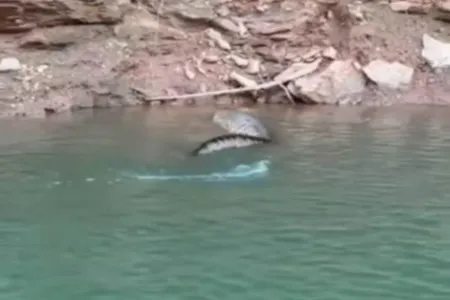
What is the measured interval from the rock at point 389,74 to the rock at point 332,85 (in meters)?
0.17

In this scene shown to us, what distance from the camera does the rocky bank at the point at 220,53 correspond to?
12805 mm

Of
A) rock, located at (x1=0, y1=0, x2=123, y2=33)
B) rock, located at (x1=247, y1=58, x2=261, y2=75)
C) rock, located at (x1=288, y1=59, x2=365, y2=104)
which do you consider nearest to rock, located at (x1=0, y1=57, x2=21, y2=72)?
rock, located at (x1=0, y1=0, x2=123, y2=33)

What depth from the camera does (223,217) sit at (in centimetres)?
721

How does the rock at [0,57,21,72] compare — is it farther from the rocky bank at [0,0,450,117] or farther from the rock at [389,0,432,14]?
the rock at [389,0,432,14]

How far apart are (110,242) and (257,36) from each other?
7982 mm

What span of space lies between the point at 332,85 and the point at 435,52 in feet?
5.84

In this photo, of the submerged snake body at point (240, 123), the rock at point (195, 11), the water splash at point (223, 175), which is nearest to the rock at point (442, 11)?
the rock at point (195, 11)

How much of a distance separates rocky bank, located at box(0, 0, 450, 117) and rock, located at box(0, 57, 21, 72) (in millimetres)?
14

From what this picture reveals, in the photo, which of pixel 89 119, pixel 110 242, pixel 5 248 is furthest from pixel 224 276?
pixel 89 119

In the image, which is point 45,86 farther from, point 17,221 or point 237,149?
point 17,221

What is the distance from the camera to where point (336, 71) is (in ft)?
45.0

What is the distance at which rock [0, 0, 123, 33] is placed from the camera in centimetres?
1263

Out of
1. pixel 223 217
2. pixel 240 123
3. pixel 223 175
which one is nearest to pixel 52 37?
pixel 240 123

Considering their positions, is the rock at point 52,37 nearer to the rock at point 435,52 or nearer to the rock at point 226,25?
the rock at point 226,25
